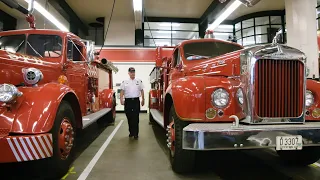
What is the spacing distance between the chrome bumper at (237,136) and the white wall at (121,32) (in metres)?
11.9

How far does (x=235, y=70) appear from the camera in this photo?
10.6ft

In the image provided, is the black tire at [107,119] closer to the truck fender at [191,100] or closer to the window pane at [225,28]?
the truck fender at [191,100]

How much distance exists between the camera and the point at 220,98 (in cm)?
288

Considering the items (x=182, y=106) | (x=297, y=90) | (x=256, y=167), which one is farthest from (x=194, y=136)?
(x=256, y=167)

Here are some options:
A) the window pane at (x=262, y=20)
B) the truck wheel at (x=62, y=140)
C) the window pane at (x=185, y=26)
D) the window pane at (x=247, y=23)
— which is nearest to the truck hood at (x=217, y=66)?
the truck wheel at (x=62, y=140)

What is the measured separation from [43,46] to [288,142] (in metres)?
3.82

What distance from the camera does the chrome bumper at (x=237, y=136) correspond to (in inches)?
98.6

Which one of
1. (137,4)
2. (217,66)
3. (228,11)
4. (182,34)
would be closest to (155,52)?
(137,4)

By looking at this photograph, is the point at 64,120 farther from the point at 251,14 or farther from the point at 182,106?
the point at 251,14

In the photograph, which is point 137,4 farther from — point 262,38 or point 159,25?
point 262,38

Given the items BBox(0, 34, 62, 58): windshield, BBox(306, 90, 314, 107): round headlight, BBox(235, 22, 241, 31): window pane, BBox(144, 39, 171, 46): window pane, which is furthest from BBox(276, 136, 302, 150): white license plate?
BBox(235, 22, 241, 31): window pane

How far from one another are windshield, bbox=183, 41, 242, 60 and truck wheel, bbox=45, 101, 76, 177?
2.21m

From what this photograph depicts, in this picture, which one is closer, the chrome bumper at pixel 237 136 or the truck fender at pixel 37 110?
the chrome bumper at pixel 237 136

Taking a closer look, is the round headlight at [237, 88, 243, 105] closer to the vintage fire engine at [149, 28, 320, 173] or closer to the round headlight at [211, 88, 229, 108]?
the vintage fire engine at [149, 28, 320, 173]
